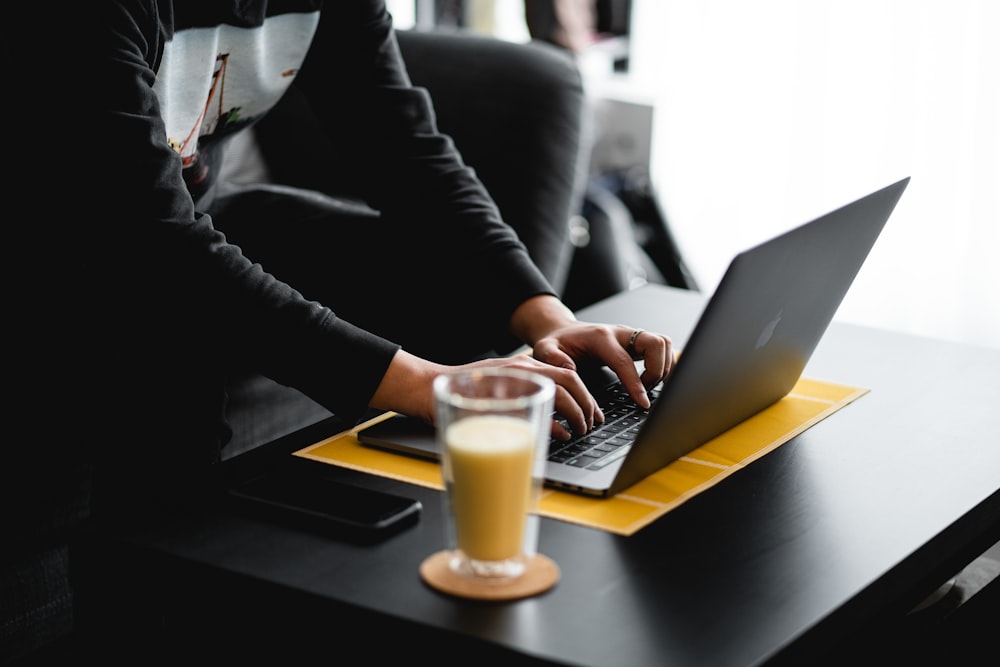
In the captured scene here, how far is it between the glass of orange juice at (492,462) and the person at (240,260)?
9.1 inches

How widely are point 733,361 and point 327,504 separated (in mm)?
342

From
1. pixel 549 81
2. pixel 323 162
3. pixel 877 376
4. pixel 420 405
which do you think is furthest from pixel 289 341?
pixel 323 162

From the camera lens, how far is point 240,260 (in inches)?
44.3

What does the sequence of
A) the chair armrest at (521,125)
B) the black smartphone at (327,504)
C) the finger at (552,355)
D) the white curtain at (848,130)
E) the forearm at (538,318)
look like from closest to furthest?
1. the black smartphone at (327,504)
2. the finger at (552,355)
3. the forearm at (538,318)
4. the chair armrest at (521,125)
5. the white curtain at (848,130)

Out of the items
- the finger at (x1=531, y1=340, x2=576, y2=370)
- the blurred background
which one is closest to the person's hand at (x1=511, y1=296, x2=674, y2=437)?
the finger at (x1=531, y1=340, x2=576, y2=370)

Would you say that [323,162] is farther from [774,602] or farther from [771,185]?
[774,602]

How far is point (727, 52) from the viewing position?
3.07 m

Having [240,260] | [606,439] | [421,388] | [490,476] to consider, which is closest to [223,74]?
[240,260]

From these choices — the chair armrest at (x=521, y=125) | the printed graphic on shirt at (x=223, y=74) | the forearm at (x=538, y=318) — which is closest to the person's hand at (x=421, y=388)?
the forearm at (x=538, y=318)

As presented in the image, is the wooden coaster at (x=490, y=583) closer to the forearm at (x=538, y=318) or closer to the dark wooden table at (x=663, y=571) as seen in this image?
the dark wooden table at (x=663, y=571)

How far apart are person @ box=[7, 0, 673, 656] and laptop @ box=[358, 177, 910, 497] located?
32mm

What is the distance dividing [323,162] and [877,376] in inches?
47.7

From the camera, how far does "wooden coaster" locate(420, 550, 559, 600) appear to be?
0.79m

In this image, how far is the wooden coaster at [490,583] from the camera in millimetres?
787
